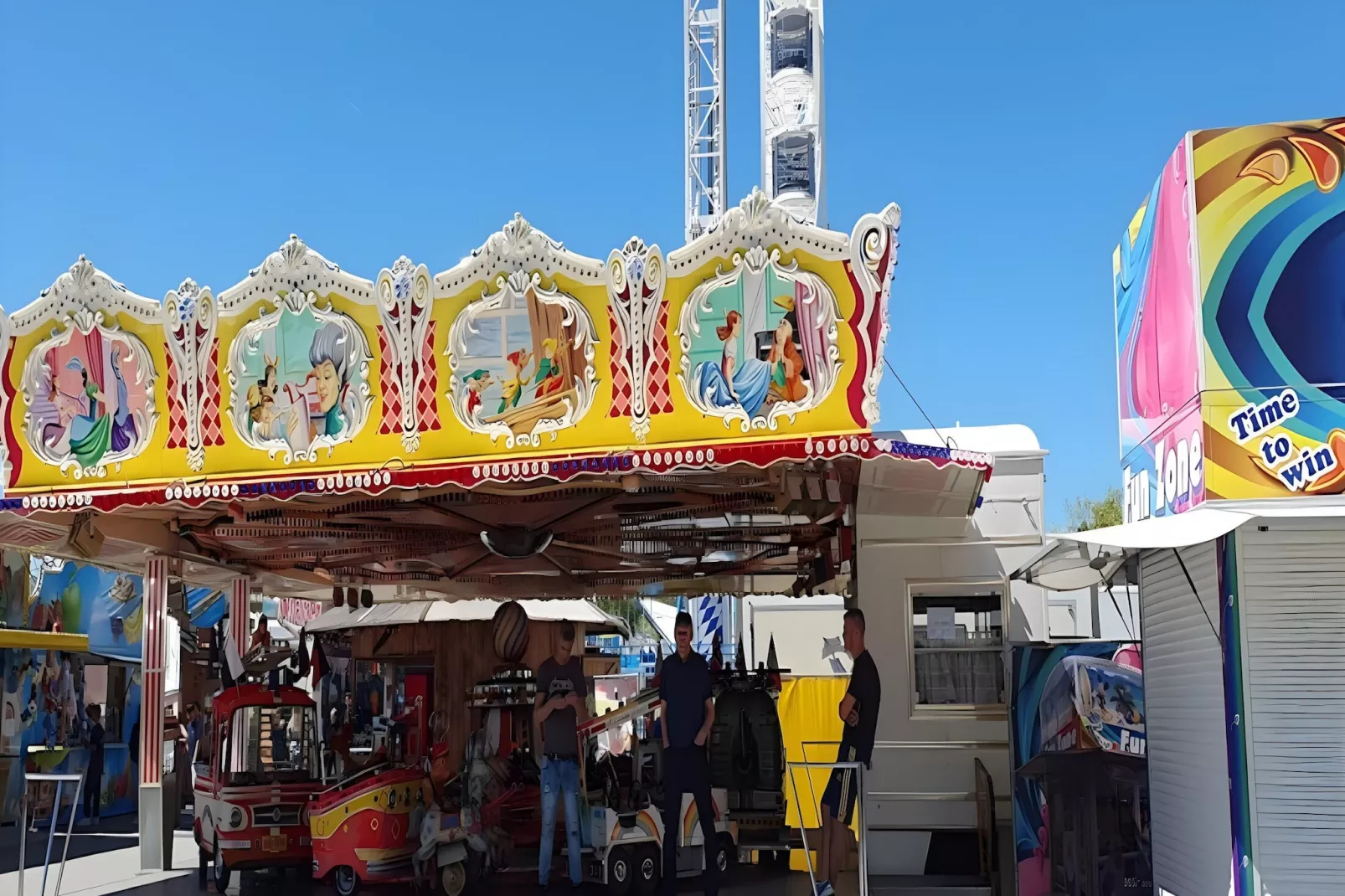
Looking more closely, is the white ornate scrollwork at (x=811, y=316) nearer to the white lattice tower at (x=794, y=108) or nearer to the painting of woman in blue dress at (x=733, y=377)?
the painting of woman in blue dress at (x=733, y=377)

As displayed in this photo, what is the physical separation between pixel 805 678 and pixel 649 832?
499 centimetres

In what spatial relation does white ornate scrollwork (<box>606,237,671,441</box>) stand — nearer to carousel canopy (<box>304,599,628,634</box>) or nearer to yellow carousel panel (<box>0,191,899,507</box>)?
yellow carousel panel (<box>0,191,899,507</box>)

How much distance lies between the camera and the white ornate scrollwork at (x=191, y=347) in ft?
30.3

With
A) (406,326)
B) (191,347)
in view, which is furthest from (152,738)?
(406,326)

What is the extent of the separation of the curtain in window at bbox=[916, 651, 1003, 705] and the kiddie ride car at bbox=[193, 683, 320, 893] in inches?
207

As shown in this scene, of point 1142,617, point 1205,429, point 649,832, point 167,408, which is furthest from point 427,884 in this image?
point 1205,429

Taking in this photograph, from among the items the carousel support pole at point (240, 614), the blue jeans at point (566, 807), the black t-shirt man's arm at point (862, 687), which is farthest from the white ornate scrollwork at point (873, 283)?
the carousel support pole at point (240, 614)

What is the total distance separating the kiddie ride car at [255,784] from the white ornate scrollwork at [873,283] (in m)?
5.91

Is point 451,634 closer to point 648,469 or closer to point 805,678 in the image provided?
point 805,678

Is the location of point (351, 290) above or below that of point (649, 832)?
above

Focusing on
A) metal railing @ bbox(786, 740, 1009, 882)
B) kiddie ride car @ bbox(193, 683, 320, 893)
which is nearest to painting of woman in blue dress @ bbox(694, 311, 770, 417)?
metal railing @ bbox(786, 740, 1009, 882)

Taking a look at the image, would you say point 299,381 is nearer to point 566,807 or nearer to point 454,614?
point 566,807

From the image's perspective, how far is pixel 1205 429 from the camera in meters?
7.07

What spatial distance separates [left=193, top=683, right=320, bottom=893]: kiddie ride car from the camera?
1027cm
